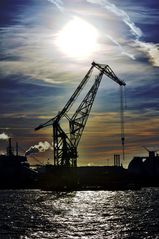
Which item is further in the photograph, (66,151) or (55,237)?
(66,151)

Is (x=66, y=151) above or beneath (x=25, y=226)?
above

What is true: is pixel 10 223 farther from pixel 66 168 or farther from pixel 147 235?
pixel 66 168

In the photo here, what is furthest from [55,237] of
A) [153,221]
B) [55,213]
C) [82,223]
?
[55,213]

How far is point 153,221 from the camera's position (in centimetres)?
7900

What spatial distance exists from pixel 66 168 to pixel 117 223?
389 feet

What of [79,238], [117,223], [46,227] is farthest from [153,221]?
[79,238]

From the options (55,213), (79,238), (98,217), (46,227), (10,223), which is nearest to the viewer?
(79,238)

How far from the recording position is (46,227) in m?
72.9

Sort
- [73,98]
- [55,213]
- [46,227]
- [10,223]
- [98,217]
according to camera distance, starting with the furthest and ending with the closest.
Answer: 1. [73,98]
2. [55,213]
3. [98,217]
4. [10,223]
5. [46,227]

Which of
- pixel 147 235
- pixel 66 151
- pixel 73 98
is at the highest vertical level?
pixel 73 98

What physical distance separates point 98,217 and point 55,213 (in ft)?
39.3

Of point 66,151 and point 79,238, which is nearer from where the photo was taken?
point 79,238

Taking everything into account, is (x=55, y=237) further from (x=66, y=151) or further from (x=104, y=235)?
(x=66, y=151)

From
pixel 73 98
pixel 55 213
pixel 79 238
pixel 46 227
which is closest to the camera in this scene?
pixel 79 238
